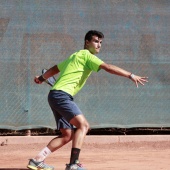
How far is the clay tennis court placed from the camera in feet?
23.6

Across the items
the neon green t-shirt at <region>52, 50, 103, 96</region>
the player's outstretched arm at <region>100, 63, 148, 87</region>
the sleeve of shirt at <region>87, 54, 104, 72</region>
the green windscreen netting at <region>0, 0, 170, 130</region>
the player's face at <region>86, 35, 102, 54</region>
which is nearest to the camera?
the player's outstretched arm at <region>100, 63, 148, 87</region>

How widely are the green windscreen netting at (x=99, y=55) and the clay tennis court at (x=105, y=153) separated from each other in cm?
25

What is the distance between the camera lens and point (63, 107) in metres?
6.31

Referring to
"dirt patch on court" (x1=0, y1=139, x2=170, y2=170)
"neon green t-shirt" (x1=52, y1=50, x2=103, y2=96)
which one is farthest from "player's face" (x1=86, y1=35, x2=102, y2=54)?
"dirt patch on court" (x1=0, y1=139, x2=170, y2=170)

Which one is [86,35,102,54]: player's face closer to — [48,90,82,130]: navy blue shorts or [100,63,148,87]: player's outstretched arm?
[100,63,148,87]: player's outstretched arm

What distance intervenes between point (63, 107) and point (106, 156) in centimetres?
212

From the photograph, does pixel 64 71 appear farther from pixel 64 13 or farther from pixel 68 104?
pixel 64 13

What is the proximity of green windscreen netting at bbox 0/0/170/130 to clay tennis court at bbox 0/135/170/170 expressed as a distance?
0.83 feet

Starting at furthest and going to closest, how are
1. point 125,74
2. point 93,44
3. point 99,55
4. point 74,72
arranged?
point 99,55 → point 93,44 → point 74,72 → point 125,74

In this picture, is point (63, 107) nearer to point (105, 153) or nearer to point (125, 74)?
point (125, 74)

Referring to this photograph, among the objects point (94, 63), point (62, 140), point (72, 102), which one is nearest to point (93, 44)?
point (94, 63)

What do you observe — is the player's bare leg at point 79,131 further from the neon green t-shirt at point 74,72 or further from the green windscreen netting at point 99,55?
the green windscreen netting at point 99,55

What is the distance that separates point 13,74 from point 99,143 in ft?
5.21

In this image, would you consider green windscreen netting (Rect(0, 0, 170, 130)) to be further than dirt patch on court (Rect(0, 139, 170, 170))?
Yes
